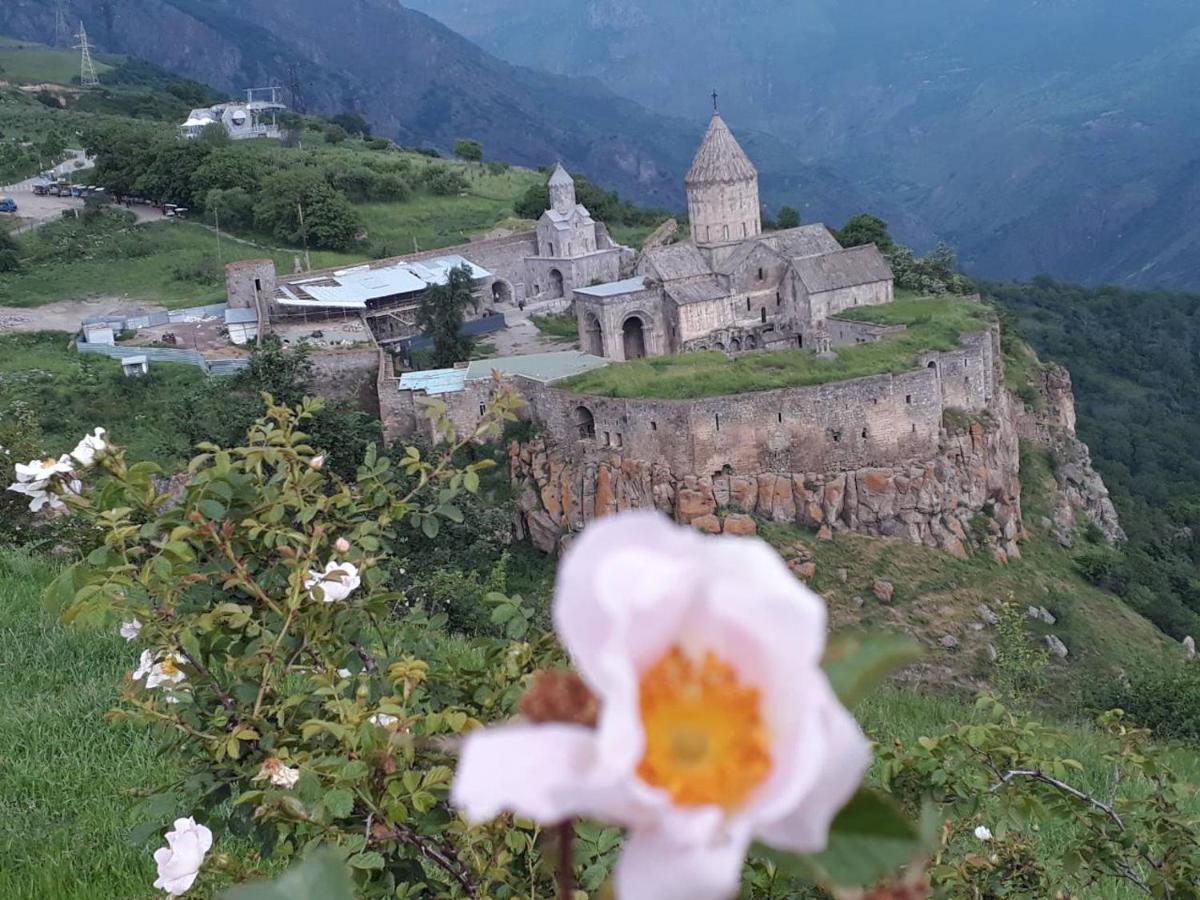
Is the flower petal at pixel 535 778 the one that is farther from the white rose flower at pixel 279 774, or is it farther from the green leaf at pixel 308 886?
the white rose flower at pixel 279 774

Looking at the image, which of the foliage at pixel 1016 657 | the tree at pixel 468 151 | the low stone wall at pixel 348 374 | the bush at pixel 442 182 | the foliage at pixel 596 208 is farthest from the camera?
the tree at pixel 468 151

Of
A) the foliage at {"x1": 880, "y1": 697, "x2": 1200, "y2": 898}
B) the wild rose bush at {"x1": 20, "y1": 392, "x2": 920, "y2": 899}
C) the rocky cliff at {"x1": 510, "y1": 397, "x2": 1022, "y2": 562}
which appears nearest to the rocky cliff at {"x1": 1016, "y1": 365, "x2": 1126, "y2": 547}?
the rocky cliff at {"x1": 510, "y1": 397, "x2": 1022, "y2": 562}

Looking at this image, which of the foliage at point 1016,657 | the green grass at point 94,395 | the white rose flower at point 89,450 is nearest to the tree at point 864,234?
the foliage at point 1016,657

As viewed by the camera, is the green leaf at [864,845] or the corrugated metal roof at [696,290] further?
the corrugated metal roof at [696,290]

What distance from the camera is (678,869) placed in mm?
720

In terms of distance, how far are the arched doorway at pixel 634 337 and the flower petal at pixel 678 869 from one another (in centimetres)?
1952

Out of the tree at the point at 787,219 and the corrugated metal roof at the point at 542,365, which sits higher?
the tree at the point at 787,219

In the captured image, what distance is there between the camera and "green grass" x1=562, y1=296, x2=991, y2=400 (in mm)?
16250

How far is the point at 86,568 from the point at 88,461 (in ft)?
1.52

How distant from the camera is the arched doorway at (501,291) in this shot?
26.2m

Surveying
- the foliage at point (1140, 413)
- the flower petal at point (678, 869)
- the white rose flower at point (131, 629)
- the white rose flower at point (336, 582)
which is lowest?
the foliage at point (1140, 413)

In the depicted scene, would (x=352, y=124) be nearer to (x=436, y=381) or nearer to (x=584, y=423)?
(x=436, y=381)

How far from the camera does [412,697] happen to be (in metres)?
2.39

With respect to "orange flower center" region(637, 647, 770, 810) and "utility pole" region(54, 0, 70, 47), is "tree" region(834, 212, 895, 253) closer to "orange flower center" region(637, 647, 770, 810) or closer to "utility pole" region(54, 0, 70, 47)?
"orange flower center" region(637, 647, 770, 810)
